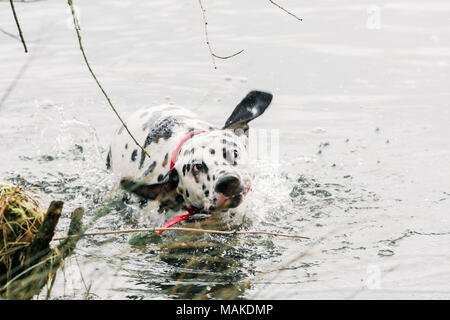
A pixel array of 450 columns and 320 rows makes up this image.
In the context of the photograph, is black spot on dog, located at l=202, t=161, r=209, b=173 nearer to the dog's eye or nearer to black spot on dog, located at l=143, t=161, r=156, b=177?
the dog's eye

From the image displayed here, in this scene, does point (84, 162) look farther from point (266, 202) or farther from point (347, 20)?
point (347, 20)

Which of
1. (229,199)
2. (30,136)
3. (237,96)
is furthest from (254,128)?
(229,199)

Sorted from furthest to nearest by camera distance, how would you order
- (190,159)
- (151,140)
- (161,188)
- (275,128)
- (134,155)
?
(275,128) < (134,155) < (151,140) < (161,188) < (190,159)

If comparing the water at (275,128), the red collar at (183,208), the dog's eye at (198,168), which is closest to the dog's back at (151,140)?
the red collar at (183,208)

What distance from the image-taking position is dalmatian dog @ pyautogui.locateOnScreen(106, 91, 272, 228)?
4668mm

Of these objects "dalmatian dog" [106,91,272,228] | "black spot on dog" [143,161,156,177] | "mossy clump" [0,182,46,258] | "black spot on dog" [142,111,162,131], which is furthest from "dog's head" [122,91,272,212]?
"mossy clump" [0,182,46,258]

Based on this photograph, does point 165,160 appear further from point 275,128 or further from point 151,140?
point 275,128

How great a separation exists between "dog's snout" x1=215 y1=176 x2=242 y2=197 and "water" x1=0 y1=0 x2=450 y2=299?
1.52 ft

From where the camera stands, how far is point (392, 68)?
29.2 feet

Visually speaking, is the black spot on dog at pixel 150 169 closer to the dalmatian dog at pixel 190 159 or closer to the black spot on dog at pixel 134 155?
the dalmatian dog at pixel 190 159

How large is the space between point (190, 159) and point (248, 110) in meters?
0.68

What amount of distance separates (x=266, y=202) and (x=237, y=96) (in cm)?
259

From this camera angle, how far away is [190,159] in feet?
15.9

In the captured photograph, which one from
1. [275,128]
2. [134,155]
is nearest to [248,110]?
[134,155]
